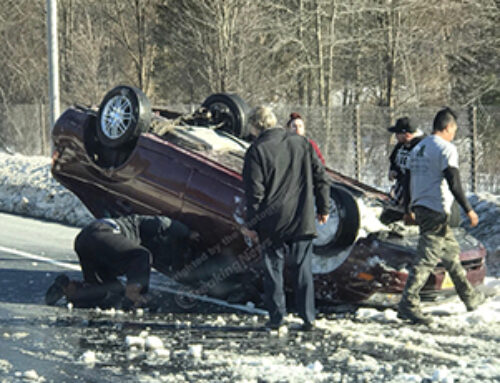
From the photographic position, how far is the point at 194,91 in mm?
27281

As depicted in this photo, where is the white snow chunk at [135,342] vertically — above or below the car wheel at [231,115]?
below

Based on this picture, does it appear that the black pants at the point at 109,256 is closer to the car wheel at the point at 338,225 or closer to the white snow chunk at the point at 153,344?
the white snow chunk at the point at 153,344

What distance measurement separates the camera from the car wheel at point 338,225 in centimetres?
650

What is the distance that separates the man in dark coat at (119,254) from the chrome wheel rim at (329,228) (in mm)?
1198

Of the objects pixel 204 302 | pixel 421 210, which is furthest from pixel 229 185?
pixel 421 210

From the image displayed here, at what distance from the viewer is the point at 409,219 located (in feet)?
23.2

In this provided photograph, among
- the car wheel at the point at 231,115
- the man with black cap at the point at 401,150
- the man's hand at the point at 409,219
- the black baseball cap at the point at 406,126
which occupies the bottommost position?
the man's hand at the point at 409,219

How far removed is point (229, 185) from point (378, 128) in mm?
8100

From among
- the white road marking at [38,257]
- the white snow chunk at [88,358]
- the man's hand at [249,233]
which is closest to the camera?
the white snow chunk at [88,358]

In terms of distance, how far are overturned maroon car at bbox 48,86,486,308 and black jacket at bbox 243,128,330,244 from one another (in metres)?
0.46

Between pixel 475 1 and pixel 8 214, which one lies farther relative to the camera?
pixel 475 1

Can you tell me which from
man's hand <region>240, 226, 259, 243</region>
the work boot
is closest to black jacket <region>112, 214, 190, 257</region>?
the work boot

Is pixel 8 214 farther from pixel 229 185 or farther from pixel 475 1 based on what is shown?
pixel 475 1

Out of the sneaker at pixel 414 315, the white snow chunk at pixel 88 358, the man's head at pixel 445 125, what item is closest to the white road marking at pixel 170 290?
the sneaker at pixel 414 315
